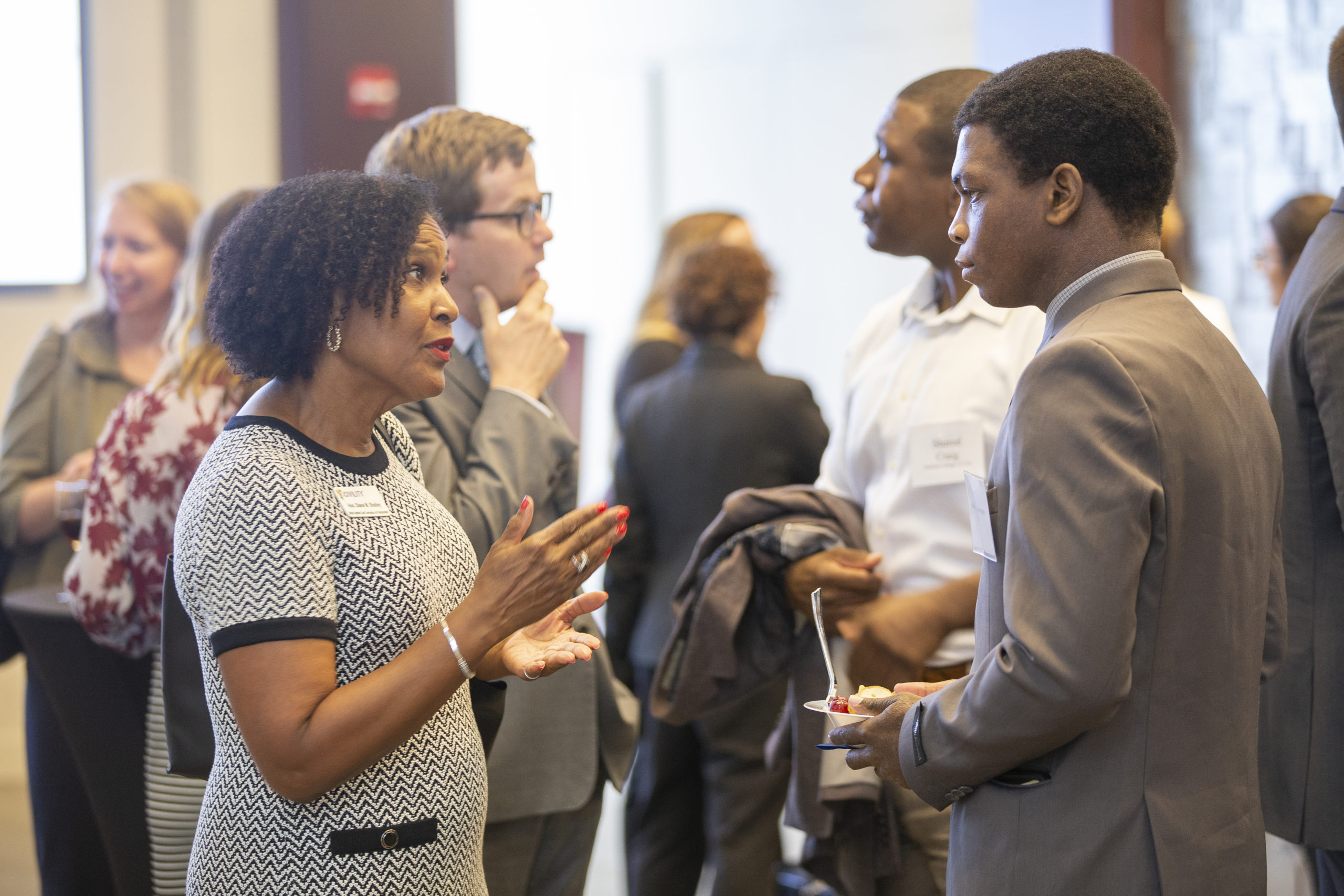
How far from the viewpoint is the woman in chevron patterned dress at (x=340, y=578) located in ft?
4.28

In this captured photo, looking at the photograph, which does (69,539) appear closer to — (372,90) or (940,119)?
(940,119)

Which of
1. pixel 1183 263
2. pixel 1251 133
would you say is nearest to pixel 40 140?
pixel 1183 263

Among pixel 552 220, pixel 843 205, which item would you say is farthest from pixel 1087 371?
pixel 552 220

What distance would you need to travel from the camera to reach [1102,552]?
1179 mm

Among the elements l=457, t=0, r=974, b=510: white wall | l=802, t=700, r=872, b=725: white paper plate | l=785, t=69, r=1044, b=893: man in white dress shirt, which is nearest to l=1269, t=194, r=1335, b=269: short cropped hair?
l=785, t=69, r=1044, b=893: man in white dress shirt

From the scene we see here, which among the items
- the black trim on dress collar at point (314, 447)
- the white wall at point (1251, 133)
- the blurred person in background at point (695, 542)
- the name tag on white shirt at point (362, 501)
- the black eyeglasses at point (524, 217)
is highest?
the white wall at point (1251, 133)

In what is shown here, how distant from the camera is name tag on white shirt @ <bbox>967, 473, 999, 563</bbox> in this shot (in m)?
1.31

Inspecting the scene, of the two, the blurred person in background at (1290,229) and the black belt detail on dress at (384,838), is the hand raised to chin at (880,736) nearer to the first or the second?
the black belt detail on dress at (384,838)

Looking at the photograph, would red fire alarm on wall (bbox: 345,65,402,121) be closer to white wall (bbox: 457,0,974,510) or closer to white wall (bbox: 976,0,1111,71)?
white wall (bbox: 457,0,974,510)

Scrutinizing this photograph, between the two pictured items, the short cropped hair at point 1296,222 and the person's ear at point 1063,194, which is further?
the short cropped hair at point 1296,222

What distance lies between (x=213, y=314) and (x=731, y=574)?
994 mm

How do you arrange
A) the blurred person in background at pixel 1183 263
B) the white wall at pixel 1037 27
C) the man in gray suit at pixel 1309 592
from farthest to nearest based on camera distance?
the white wall at pixel 1037 27
the blurred person in background at pixel 1183 263
the man in gray suit at pixel 1309 592

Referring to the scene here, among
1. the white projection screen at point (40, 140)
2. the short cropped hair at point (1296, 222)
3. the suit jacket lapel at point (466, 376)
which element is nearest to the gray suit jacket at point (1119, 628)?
the suit jacket lapel at point (466, 376)

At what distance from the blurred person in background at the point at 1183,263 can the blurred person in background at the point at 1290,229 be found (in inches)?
Result: 8.7
